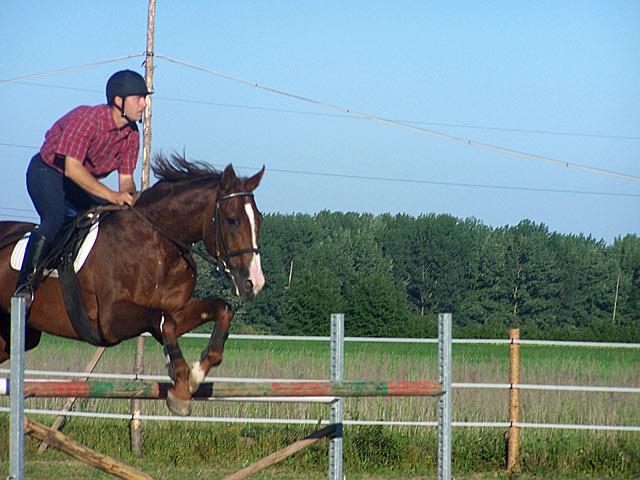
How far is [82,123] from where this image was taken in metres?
5.05

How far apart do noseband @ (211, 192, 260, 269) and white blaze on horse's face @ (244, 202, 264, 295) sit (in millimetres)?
42

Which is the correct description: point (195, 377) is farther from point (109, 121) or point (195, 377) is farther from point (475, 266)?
point (475, 266)

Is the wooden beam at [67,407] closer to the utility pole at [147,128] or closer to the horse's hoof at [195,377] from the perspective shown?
the utility pole at [147,128]

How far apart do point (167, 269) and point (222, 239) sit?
1.14 ft

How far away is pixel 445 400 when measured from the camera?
5.18m

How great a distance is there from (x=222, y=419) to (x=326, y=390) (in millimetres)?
4751

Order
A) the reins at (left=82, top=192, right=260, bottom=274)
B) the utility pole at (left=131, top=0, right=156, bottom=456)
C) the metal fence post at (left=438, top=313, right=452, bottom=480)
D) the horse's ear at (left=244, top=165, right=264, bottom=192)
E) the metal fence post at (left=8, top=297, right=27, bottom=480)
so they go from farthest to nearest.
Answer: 1. the utility pole at (left=131, top=0, right=156, bottom=456)
2. the metal fence post at (left=438, top=313, right=452, bottom=480)
3. the horse's ear at (left=244, top=165, right=264, bottom=192)
4. the reins at (left=82, top=192, right=260, bottom=274)
5. the metal fence post at (left=8, top=297, right=27, bottom=480)

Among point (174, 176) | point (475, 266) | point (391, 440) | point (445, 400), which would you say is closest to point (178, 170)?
point (174, 176)

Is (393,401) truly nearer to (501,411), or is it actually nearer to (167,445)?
(501,411)

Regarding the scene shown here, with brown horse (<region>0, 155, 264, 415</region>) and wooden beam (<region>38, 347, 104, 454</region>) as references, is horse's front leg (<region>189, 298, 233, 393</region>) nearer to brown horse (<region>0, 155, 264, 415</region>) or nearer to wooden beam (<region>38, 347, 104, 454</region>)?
brown horse (<region>0, 155, 264, 415</region>)

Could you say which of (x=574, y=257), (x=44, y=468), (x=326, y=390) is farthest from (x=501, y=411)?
(x=574, y=257)

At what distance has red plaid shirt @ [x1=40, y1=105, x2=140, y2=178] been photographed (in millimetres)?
5043

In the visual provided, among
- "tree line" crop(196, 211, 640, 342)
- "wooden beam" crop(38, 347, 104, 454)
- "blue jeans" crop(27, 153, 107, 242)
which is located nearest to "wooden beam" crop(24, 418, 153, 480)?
"blue jeans" crop(27, 153, 107, 242)

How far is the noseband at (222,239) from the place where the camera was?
4754mm
